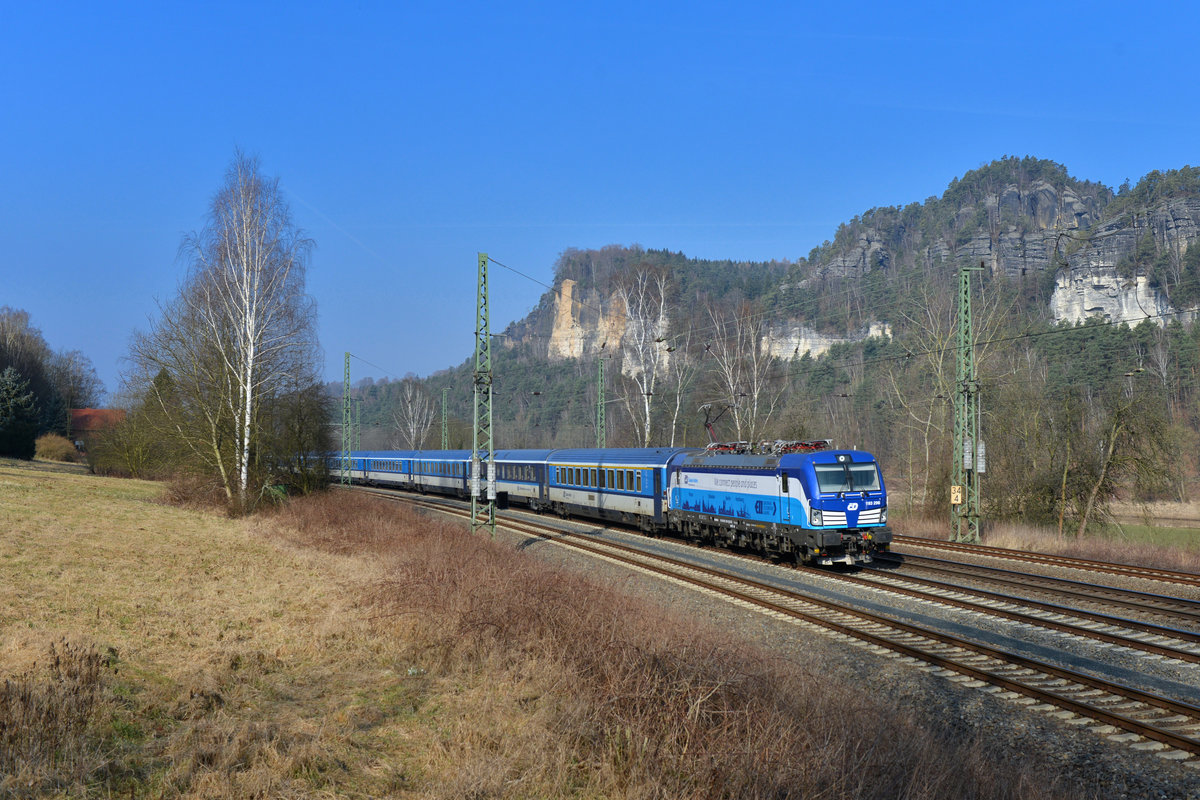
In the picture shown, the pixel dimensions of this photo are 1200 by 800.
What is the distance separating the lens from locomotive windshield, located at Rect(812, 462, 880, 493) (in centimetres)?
1859

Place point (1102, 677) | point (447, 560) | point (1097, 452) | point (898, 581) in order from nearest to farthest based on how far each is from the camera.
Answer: point (1102, 677) < point (447, 560) < point (898, 581) < point (1097, 452)

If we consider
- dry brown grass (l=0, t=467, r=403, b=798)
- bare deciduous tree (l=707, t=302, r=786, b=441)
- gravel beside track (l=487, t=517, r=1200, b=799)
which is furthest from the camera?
bare deciduous tree (l=707, t=302, r=786, b=441)

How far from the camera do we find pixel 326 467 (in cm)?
3472

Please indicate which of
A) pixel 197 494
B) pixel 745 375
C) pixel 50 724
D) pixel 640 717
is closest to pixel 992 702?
pixel 640 717

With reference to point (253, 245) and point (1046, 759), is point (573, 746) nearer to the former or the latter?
point (1046, 759)

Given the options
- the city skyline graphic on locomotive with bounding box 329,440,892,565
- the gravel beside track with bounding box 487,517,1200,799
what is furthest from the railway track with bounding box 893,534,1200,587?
the gravel beside track with bounding box 487,517,1200,799

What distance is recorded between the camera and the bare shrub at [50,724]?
573 cm

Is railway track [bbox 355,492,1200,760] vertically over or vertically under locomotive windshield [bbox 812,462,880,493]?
under

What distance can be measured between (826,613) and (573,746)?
341 inches

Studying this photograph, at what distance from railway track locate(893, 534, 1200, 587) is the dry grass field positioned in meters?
11.7

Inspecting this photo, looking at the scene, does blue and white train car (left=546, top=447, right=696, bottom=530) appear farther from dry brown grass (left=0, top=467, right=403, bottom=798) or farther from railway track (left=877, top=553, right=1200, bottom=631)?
dry brown grass (left=0, top=467, right=403, bottom=798)

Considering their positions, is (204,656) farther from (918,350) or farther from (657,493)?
(918,350)

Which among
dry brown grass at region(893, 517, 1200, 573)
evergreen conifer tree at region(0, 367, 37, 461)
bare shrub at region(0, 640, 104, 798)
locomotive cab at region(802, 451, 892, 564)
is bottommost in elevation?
dry brown grass at region(893, 517, 1200, 573)

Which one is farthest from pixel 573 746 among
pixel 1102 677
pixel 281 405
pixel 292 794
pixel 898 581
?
pixel 281 405
